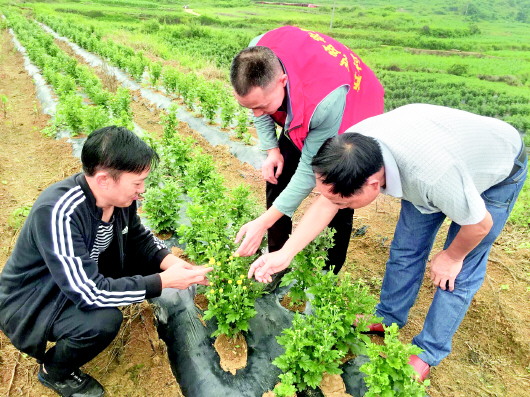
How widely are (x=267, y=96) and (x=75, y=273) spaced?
145cm

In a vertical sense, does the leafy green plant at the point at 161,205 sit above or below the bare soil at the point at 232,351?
above

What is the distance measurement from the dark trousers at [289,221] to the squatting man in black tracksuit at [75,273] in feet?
3.97

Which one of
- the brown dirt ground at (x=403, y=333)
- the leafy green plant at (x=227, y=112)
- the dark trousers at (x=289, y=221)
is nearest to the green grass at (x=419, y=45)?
the brown dirt ground at (x=403, y=333)

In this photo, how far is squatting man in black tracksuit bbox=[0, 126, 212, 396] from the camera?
1.98 meters

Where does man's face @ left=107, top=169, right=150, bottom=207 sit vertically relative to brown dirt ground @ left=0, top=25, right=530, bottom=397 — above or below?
above

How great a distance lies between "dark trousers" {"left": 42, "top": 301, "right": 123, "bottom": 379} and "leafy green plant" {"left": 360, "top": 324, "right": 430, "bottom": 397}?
1459 mm

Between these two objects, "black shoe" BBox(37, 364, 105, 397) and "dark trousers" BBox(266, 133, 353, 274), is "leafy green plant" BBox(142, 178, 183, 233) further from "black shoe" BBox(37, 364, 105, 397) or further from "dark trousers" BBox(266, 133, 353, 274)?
"black shoe" BBox(37, 364, 105, 397)

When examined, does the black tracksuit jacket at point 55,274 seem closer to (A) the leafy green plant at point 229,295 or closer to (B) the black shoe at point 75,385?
(B) the black shoe at point 75,385

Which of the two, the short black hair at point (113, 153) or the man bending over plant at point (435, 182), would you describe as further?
the short black hair at point (113, 153)

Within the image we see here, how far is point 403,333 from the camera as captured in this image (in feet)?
10.6

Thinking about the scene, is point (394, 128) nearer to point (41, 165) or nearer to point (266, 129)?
point (266, 129)

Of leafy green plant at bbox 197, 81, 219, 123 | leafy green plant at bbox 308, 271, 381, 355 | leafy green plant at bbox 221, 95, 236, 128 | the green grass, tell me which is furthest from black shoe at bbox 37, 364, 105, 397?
leafy green plant at bbox 197, 81, 219, 123

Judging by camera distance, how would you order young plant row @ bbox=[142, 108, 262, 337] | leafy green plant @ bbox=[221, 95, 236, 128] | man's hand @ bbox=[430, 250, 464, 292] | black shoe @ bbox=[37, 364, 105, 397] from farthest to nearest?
leafy green plant @ bbox=[221, 95, 236, 128], young plant row @ bbox=[142, 108, 262, 337], black shoe @ bbox=[37, 364, 105, 397], man's hand @ bbox=[430, 250, 464, 292]

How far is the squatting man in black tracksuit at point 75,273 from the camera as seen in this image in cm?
198
